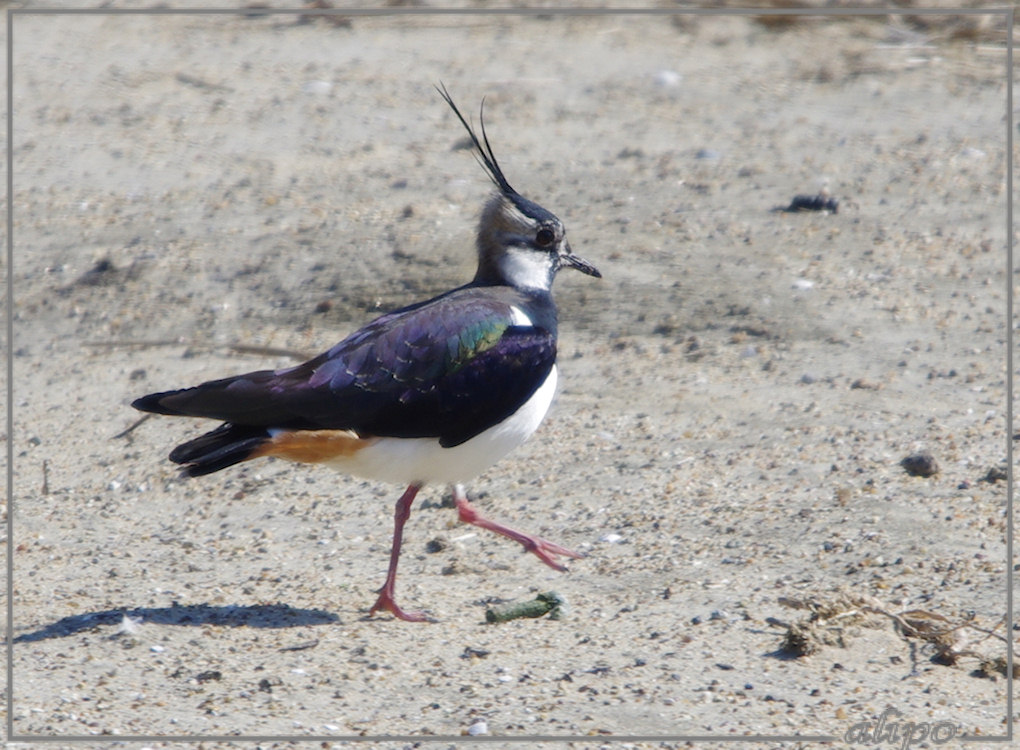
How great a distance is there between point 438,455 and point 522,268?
100 cm

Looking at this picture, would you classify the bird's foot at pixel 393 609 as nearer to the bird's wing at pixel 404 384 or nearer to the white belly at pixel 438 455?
the white belly at pixel 438 455

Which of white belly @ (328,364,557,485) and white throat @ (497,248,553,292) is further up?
white throat @ (497,248,553,292)

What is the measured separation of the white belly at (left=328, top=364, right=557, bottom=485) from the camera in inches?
184

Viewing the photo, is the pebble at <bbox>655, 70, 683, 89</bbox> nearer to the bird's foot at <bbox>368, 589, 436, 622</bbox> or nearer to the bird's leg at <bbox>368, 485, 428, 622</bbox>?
the bird's leg at <bbox>368, 485, 428, 622</bbox>

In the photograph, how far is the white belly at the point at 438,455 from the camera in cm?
467

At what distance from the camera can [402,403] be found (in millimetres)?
4629

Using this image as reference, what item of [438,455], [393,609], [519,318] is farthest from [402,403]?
[393,609]

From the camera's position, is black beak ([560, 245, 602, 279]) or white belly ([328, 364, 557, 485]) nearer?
white belly ([328, 364, 557, 485])

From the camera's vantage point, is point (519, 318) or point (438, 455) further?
point (519, 318)

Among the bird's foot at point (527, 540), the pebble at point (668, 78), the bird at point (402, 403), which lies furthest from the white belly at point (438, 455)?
the pebble at point (668, 78)

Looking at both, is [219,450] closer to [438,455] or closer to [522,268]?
[438,455]

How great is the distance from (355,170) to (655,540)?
4280 mm

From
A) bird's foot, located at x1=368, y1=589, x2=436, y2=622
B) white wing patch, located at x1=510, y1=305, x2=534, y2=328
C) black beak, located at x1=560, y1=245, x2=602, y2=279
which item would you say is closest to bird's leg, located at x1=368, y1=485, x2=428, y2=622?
bird's foot, located at x1=368, y1=589, x2=436, y2=622

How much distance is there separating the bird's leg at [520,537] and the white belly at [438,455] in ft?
0.93
